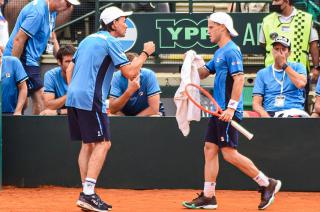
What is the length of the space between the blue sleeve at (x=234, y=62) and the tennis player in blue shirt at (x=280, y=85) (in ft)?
7.36

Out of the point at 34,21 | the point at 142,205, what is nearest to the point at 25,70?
the point at 34,21

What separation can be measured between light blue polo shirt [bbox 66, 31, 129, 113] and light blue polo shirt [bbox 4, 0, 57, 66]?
118 inches

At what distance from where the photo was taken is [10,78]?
11.1m

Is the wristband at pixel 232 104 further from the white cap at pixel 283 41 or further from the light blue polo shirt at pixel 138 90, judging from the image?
the white cap at pixel 283 41

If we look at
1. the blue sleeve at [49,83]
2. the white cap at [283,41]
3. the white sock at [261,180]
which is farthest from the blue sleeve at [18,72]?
the white sock at [261,180]

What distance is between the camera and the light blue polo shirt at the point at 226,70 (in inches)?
Result: 347

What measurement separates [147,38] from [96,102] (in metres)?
4.45

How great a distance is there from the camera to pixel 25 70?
11.6 metres

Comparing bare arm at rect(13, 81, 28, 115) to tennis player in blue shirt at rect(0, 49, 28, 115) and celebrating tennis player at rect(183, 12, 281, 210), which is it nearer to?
tennis player in blue shirt at rect(0, 49, 28, 115)

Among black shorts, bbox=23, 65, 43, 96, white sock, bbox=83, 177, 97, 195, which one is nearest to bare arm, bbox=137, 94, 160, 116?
black shorts, bbox=23, 65, 43, 96

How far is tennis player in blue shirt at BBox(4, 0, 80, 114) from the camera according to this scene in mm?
11492

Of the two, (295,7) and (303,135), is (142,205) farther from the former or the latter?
(295,7)

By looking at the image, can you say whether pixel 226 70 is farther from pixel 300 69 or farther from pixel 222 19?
pixel 300 69

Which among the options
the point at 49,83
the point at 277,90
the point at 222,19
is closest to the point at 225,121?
the point at 222,19
